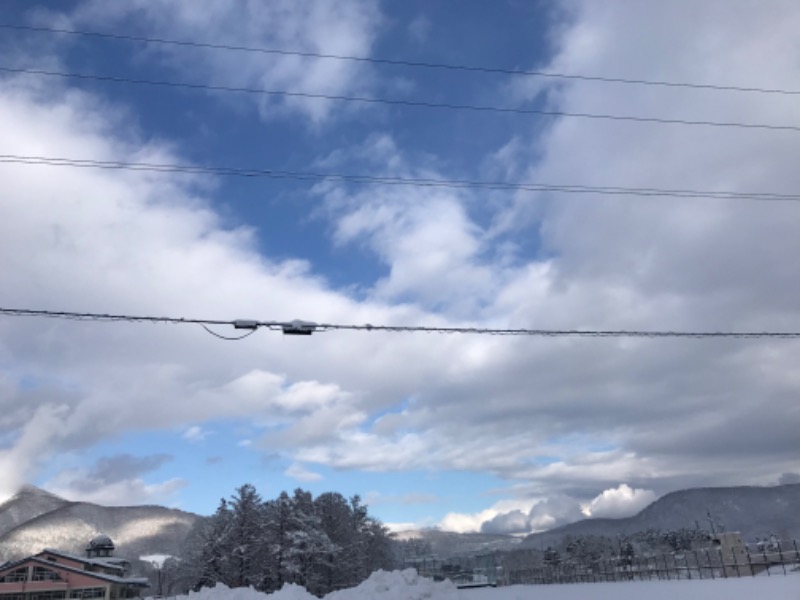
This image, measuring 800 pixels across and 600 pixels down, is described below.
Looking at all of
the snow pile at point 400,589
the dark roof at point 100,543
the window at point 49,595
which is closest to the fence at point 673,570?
the snow pile at point 400,589

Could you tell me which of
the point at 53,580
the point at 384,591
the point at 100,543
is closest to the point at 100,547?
the point at 100,543

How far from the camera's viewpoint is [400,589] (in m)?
24.1

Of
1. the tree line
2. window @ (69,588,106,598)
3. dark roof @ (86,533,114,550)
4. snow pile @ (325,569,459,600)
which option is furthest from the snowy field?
dark roof @ (86,533,114,550)

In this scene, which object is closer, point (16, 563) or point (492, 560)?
point (492, 560)

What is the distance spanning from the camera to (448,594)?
2458 centimetres

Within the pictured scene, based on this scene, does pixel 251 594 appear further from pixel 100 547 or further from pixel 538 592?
pixel 100 547

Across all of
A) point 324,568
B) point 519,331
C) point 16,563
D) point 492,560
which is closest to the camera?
point 519,331

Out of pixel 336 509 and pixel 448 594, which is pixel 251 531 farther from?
pixel 448 594

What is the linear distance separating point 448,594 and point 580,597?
5.37 metres

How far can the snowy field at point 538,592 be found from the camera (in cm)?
2309

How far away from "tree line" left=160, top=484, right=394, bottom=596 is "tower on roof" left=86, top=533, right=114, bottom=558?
24654mm

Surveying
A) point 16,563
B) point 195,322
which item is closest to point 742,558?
point 16,563

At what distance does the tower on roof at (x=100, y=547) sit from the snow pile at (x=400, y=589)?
3248 inches

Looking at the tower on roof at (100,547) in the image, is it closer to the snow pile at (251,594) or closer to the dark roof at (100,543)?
the dark roof at (100,543)
